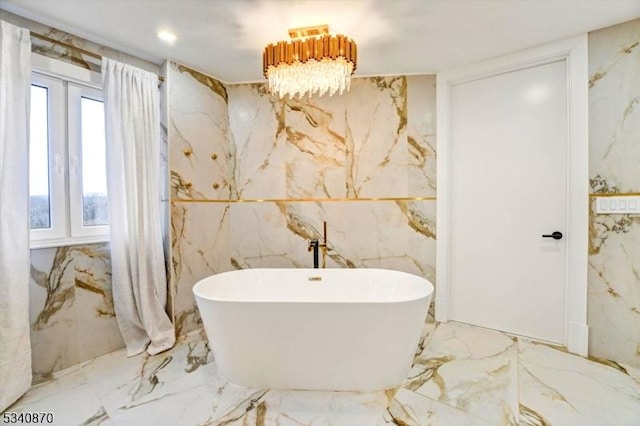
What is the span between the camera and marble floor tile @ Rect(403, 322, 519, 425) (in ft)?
5.36

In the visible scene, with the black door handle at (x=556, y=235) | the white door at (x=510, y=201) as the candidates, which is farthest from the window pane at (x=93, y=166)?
the black door handle at (x=556, y=235)

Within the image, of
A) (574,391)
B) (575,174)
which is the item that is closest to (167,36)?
(575,174)

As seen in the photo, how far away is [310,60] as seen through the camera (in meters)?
1.82

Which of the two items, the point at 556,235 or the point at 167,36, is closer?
the point at 167,36

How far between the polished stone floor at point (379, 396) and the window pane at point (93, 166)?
3.46 ft

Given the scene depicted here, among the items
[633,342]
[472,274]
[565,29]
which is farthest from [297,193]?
[633,342]

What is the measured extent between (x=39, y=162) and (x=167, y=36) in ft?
3.89

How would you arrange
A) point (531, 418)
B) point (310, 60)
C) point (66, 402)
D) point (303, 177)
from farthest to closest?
point (303, 177) → point (310, 60) → point (66, 402) → point (531, 418)

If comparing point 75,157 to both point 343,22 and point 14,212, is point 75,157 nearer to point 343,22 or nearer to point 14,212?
point 14,212

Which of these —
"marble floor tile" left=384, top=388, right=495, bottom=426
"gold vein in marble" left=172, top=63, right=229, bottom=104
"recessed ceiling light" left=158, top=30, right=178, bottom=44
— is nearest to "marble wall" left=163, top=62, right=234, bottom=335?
"gold vein in marble" left=172, top=63, right=229, bottom=104

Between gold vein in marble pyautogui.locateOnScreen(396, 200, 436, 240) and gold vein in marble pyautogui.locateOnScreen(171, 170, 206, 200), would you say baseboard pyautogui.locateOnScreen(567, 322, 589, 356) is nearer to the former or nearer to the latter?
gold vein in marble pyautogui.locateOnScreen(396, 200, 436, 240)

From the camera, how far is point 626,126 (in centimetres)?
202

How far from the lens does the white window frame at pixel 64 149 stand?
1.96m

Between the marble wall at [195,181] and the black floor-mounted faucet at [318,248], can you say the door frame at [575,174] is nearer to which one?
the black floor-mounted faucet at [318,248]
